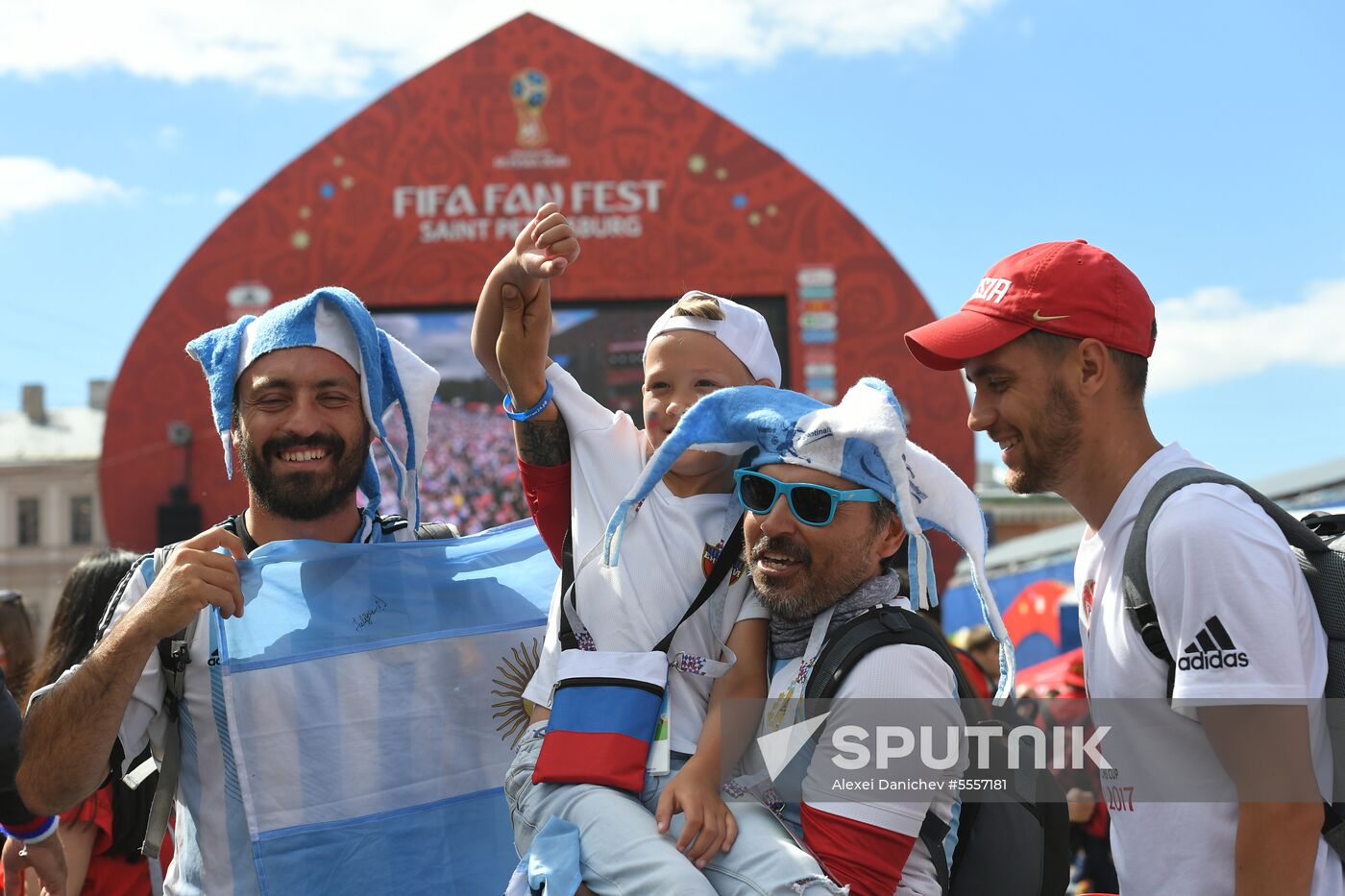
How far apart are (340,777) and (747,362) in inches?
49.2

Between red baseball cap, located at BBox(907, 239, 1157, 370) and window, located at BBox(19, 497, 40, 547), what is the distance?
4521cm

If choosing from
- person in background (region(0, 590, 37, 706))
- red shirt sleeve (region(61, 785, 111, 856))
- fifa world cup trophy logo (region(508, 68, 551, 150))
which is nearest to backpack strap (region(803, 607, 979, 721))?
red shirt sleeve (region(61, 785, 111, 856))

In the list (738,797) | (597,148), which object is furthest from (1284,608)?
(597,148)

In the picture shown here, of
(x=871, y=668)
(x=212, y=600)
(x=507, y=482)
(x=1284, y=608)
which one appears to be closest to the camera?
(x=1284, y=608)

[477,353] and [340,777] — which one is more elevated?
[477,353]

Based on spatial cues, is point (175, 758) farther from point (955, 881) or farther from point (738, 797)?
point (955, 881)

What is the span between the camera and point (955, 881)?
2.21 m

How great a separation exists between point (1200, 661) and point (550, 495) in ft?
4.28

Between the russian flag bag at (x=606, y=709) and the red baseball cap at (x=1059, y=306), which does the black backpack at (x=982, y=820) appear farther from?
the red baseball cap at (x=1059, y=306)

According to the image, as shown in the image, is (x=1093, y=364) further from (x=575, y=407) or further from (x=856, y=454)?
(x=575, y=407)

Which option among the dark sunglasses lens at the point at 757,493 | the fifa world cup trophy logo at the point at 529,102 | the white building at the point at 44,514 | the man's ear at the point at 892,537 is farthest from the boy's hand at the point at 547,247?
the white building at the point at 44,514

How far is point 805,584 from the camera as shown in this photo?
7.41 ft

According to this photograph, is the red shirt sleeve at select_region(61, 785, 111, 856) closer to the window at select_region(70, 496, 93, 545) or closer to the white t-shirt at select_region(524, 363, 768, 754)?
the white t-shirt at select_region(524, 363, 768, 754)

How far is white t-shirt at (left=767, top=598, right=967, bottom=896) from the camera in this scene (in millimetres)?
2074
